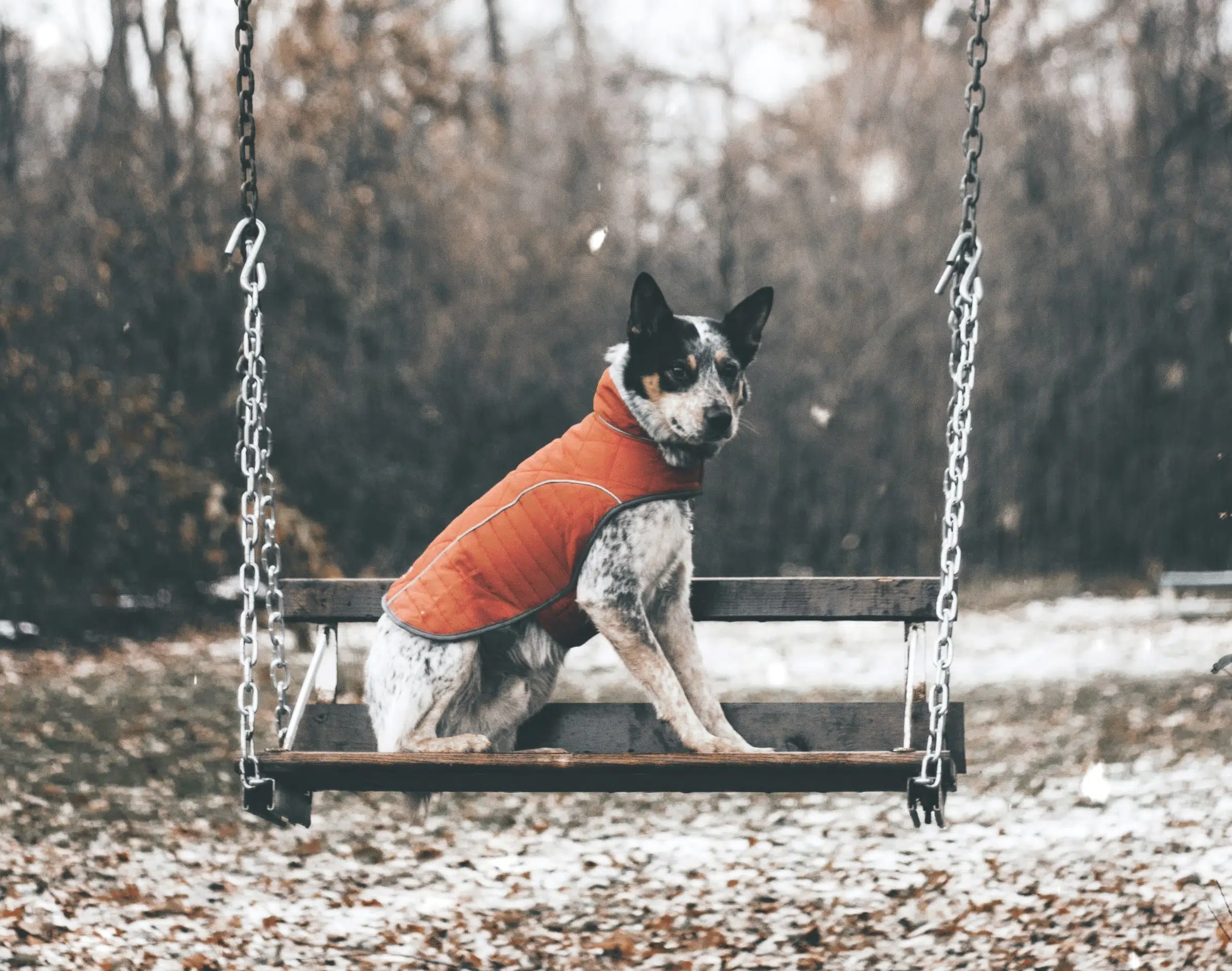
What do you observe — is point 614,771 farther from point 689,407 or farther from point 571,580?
point 689,407

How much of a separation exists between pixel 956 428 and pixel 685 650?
101 centimetres

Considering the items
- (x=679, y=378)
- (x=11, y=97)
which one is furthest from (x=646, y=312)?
(x=11, y=97)

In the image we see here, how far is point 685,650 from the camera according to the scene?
13.9 ft

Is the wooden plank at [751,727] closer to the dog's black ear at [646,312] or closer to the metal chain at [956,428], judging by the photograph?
the metal chain at [956,428]

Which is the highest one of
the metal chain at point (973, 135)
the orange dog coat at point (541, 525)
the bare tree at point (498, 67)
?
the bare tree at point (498, 67)

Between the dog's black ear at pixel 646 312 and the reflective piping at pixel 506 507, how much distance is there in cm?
42

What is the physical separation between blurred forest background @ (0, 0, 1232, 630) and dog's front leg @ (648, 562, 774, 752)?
9356 mm

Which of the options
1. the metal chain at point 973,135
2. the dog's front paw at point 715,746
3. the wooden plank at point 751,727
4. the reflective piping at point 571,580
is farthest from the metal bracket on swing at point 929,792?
the metal chain at point 973,135

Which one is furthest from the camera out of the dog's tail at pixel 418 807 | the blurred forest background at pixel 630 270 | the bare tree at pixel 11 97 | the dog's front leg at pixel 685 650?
the bare tree at pixel 11 97

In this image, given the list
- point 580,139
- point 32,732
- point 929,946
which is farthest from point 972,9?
point 580,139

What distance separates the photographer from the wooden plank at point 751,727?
14.2 feet

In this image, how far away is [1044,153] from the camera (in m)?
17.8

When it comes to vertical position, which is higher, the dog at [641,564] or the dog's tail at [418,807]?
the dog at [641,564]

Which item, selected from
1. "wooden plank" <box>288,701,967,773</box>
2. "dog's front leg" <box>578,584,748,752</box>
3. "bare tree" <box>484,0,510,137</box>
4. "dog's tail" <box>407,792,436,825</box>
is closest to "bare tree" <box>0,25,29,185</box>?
"bare tree" <box>484,0,510,137</box>
